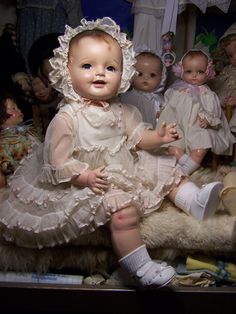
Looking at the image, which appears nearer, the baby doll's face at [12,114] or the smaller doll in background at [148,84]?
the baby doll's face at [12,114]

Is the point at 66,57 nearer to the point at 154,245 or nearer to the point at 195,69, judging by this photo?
the point at 154,245

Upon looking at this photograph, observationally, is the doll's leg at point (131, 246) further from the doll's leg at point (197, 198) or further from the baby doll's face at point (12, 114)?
the baby doll's face at point (12, 114)

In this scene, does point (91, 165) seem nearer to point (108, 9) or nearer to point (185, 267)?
point (185, 267)

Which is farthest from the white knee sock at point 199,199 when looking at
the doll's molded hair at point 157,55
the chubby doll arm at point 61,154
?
the doll's molded hair at point 157,55

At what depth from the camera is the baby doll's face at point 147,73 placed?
1.77 meters

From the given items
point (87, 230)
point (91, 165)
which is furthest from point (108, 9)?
point (87, 230)

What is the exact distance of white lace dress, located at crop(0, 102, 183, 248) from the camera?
3.62ft

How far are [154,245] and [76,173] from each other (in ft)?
0.84

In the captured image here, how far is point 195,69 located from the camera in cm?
173

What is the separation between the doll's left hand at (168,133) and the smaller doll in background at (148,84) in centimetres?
51

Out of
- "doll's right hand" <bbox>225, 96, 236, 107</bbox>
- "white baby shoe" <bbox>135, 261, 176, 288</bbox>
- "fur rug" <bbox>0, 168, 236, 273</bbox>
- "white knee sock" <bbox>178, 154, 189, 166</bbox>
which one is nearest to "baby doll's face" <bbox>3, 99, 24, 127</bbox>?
"fur rug" <bbox>0, 168, 236, 273</bbox>

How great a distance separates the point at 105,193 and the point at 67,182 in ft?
0.41

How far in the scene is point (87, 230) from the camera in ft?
3.69

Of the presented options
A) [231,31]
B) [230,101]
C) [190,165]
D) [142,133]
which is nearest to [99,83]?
[142,133]
